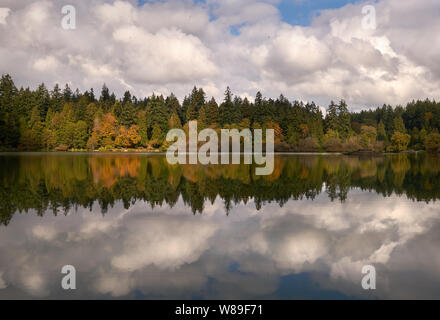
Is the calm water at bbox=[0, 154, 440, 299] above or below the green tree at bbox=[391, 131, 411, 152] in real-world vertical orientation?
below

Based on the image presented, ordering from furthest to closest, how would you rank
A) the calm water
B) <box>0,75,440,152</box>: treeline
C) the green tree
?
the green tree, <box>0,75,440,152</box>: treeline, the calm water

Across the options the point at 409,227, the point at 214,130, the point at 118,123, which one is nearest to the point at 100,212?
the point at 409,227

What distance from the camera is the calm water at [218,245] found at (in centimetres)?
440

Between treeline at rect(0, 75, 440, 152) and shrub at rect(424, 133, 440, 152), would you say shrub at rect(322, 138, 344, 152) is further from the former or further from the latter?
shrub at rect(424, 133, 440, 152)

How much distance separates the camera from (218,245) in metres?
6.08

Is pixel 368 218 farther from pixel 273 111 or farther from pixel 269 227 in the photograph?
pixel 273 111

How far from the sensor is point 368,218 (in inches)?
325

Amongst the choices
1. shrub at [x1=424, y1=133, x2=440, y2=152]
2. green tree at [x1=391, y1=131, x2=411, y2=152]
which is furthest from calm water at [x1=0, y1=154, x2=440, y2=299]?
green tree at [x1=391, y1=131, x2=411, y2=152]

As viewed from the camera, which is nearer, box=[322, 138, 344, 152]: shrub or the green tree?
box=[322, 138, 344, 152]: shrub

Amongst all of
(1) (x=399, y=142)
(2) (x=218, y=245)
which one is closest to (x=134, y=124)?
(1) (x=399, y=142)

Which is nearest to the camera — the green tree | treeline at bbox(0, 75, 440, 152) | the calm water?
the calm water

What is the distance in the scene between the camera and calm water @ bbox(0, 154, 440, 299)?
4.40 metres

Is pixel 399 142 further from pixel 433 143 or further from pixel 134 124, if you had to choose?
pixel 134 124
